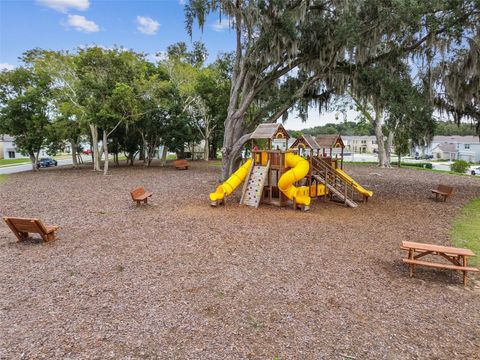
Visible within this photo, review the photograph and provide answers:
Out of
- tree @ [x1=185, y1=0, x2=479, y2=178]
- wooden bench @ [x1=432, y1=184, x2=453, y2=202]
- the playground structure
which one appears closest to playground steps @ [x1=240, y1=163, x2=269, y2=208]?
the playground structure

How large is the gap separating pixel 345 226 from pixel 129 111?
1771cm

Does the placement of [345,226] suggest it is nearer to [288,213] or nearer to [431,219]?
[288,213]

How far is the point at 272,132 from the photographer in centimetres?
1218

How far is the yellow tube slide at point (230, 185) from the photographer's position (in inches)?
468

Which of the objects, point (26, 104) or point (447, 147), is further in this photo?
point (447, 147)

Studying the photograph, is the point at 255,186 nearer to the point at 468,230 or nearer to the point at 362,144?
the point at 468,230

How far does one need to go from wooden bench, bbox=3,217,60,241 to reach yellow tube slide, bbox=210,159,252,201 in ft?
18.0

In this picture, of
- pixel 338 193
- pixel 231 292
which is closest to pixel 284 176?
pixel 338 193

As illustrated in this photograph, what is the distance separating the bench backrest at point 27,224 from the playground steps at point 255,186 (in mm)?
6743

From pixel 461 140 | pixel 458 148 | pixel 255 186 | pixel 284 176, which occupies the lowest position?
pixel 255 186

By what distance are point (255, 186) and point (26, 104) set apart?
22.2 meters

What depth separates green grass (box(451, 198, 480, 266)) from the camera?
7.58 metres

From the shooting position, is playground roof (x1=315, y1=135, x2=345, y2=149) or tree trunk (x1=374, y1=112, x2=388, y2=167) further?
tree trunk (x1=374, y1=112, x2=388, y2=167)

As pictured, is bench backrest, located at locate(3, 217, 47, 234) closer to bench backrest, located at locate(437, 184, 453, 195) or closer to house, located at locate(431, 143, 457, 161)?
bench backrest, located at locate(437, 184, 453, 195)
